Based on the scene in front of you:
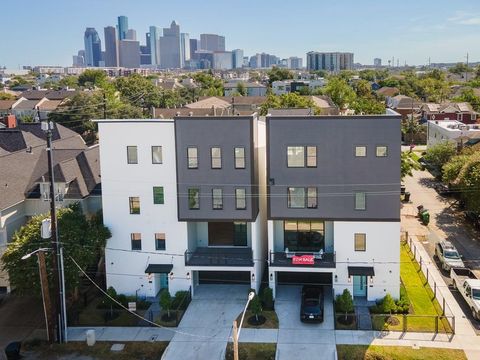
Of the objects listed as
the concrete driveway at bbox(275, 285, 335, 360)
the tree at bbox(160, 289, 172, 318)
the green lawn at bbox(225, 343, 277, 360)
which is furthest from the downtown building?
the green lawn at bbox(225, 343, 277, 360)

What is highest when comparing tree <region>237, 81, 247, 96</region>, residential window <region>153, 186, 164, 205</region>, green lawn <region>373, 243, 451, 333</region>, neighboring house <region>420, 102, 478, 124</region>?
tree <region>237, 81, 247, 96</region>

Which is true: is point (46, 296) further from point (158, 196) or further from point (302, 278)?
point (302, 278)

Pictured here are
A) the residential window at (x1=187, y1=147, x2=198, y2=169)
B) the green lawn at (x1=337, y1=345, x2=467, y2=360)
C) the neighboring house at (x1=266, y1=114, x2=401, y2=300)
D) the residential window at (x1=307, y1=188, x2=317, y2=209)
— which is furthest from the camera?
the residential window at (x1=187, y1=147, x2=198, y2=169)

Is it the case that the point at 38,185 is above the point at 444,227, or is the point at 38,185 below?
above

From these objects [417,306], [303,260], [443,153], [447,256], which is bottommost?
[417,306]

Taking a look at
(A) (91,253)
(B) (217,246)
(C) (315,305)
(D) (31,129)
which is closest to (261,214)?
(B) (217,246)

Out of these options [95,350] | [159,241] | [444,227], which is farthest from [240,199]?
[444,227]

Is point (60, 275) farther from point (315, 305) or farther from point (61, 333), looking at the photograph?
point (315, 305)

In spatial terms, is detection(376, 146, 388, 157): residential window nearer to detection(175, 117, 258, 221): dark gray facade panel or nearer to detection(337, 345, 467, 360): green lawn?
detection(175, 117, 258, 221): dark gray facade panel

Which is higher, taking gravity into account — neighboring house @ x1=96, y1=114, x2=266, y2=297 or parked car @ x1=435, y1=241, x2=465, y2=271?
neighboring house @ x1=96, y1=114, x2=266, y2=297
